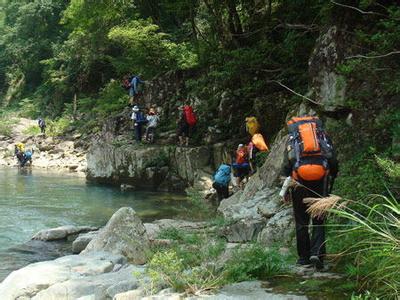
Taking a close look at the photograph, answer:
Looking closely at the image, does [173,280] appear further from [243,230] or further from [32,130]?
[32,130]

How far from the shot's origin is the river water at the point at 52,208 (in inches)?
390

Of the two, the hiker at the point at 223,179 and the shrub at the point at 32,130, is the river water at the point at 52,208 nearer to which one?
the hiker at the point at 223,179

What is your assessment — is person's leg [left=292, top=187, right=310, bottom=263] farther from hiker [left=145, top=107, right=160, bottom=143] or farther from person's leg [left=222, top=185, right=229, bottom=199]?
hiker [left=145, top=107, right=160, bottom=143]

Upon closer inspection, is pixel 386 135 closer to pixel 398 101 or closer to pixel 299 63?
pixel 398 101

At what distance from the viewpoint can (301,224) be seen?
5035mm

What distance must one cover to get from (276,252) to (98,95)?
3272cm

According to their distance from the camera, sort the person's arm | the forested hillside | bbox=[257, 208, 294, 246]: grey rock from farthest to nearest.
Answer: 1. the forested hillside
2. bbox=[257, 208, 294, 246]: grey rock
3. the person's arm

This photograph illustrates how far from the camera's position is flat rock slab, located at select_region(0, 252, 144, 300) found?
17.0ft

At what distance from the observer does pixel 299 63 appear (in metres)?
13.9

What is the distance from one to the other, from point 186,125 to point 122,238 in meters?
10.3

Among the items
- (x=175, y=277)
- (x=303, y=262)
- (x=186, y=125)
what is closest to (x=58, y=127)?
(x=186, y=125)

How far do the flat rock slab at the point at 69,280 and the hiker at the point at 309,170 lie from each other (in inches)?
67.5

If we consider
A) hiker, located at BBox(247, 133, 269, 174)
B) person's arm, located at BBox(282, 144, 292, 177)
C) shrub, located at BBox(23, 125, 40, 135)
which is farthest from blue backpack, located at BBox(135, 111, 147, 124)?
shrub, located at BBox(23, 125, 40, 135)

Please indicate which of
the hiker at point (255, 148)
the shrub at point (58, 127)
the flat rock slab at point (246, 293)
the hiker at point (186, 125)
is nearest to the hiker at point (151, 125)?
the hiker at point (186, 125)
